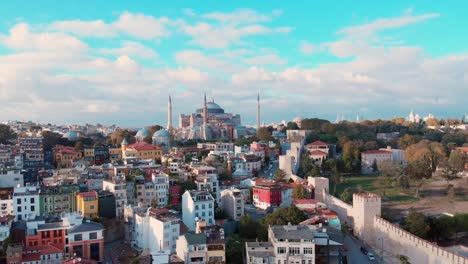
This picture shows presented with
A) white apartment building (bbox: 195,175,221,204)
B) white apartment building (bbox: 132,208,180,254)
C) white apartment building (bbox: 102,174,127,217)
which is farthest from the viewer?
white apartment building (bbox: 195,175,221,204)

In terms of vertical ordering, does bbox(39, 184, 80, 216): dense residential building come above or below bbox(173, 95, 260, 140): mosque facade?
below

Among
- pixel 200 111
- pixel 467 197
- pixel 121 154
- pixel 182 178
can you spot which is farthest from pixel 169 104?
pixel 467 197

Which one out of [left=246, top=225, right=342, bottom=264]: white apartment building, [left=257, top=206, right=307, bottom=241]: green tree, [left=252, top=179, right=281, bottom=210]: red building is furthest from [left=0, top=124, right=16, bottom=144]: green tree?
[left=246, top=225, right=342, bottom=264]: white apartment building

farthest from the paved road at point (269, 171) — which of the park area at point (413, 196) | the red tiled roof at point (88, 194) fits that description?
the red tiled roof at point (88, 194)

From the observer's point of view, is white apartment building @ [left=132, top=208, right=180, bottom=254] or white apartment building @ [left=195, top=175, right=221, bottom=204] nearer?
white apartment building @ [left=132, top=208, right=180, bottom=254]

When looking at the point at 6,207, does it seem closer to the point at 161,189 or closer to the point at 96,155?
the point at 161,189

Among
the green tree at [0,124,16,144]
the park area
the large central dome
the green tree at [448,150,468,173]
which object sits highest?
the large central dome

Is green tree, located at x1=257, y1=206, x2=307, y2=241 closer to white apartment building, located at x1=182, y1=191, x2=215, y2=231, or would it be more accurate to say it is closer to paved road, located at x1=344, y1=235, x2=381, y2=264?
paved road, located at x1=344, y1=235, x2=381, y2=264

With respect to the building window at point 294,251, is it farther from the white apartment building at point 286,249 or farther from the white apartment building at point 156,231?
the white apartment building at point 156,231
